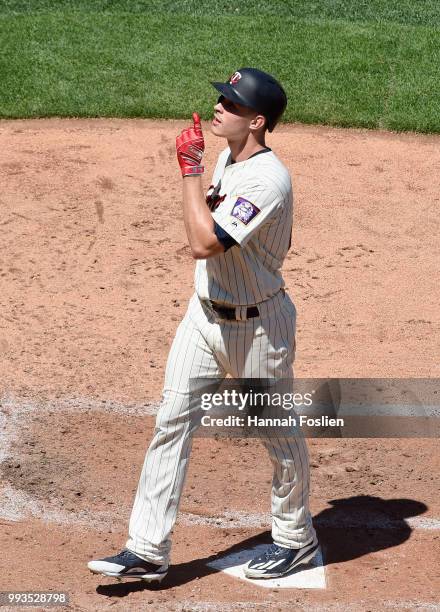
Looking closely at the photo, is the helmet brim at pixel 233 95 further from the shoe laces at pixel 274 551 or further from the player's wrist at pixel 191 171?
the shoe laces at pixel 274 551

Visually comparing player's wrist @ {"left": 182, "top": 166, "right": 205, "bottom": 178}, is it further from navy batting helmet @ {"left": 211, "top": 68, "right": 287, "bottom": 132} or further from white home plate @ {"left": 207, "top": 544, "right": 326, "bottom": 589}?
white home plate @ {"left": 207, "top": 544, "right": 326, "bottom": 589}

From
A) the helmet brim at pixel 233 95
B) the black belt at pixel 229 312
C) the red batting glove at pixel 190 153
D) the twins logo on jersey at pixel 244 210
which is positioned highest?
the helmet brim at pixel 233 95

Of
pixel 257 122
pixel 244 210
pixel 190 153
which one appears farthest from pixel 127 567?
pixel 257 122

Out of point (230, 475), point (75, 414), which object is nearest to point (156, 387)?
point (75, 414)

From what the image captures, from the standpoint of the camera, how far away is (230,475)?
5.87 metres

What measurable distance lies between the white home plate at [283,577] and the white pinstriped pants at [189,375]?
0.36 meters

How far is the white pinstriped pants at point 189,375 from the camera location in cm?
479

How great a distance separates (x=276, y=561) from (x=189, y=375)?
36.3 inches

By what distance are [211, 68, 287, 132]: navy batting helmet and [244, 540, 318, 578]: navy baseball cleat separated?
183 centimetres

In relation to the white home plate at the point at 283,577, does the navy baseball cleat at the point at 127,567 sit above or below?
below

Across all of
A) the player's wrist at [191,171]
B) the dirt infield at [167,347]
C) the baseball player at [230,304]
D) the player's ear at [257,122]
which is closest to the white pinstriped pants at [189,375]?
the baseball player at [230,304]

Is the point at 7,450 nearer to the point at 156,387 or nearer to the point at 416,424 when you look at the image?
the point at 156,387

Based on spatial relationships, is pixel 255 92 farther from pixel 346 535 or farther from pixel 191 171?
pixel 346 535

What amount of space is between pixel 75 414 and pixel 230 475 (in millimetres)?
975
